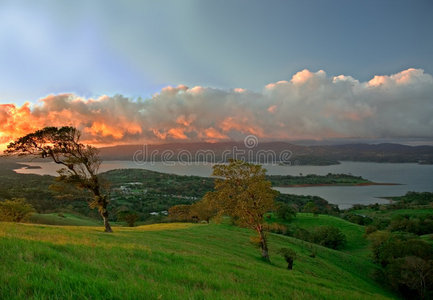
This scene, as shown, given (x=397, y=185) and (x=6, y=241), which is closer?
(x=6, y=241)

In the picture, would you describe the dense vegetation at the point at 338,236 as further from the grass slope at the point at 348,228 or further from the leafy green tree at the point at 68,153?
the leafy green tree at the point at 68,153

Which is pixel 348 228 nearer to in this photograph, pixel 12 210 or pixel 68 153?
pixel 68 153

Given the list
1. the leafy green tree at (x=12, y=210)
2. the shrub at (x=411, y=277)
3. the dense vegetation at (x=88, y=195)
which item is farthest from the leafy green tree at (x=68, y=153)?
the shrub at (x=411, y=277)

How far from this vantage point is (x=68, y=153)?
24984 mm

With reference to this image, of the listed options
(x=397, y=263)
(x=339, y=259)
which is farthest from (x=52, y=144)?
(x=397, y=263)

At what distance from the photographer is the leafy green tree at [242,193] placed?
21.9m

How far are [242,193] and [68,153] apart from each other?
18.7m

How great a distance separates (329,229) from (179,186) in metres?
146

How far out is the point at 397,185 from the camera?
18438cm

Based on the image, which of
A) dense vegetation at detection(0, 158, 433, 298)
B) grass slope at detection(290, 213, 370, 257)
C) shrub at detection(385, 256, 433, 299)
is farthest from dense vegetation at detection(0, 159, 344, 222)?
shrub at detection(385, 256, 433, 299)

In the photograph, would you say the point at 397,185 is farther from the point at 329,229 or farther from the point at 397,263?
the point at 397,263

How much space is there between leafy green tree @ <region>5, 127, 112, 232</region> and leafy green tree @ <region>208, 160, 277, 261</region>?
13554mm

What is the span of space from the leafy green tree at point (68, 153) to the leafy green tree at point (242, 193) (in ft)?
44.5

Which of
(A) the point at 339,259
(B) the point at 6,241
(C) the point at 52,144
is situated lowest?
(A) the point at 339,259
